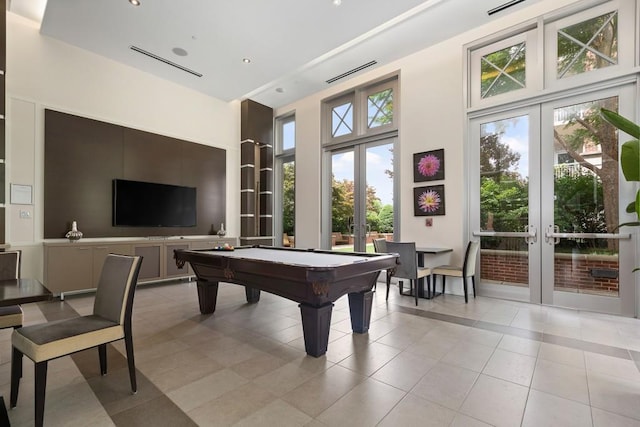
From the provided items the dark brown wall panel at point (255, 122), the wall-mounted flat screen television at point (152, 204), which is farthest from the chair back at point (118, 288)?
the dark brown wall panel at point (255, 122)

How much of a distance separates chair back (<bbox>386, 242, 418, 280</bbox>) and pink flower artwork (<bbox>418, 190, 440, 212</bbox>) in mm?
1301

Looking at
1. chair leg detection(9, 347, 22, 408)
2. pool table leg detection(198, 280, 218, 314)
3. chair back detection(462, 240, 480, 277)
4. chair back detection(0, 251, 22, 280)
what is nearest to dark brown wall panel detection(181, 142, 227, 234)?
pool table leg detection(198, 280, 218, 314)

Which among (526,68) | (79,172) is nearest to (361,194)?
(526,68)

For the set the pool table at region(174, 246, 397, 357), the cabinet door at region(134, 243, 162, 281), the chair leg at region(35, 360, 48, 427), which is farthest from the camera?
the cabinet door at region(134, 243, 162, 281)

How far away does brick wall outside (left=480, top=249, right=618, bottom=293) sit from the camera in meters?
4.00

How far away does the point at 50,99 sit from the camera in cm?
488

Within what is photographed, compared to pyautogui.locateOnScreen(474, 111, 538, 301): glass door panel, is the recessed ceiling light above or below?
above

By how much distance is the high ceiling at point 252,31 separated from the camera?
405cm

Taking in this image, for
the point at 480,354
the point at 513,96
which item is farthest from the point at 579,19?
the point at 480,354

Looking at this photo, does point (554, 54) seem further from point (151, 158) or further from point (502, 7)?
point (151, 158)

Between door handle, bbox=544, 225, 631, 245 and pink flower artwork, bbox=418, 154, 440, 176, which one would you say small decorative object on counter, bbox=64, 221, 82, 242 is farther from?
door handle, bbox=544, 225, 631, 245

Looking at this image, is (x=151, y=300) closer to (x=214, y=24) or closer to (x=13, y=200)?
(x=13, y=200)

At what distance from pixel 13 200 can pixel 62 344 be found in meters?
4.20

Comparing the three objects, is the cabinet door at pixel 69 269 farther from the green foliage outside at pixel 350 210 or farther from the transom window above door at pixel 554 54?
the transom window above door at pixel 554 54
